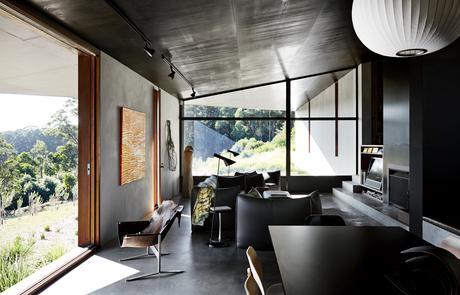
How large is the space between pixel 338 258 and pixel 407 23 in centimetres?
113

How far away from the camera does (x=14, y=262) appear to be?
3.23 m

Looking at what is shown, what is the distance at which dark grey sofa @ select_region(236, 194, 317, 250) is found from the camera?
4375 mm

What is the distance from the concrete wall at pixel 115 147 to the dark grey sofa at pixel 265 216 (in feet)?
5.99

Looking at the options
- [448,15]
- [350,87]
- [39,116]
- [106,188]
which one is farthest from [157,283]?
[350,87]

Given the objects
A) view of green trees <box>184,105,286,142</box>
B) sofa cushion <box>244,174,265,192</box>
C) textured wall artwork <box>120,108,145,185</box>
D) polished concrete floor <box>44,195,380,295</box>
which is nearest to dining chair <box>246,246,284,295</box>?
polished concrete floor <box>44,195,380,295</box>

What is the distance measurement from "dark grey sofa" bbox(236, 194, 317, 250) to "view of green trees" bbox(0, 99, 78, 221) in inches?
84.7

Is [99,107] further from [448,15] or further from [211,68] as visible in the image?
[448,15]

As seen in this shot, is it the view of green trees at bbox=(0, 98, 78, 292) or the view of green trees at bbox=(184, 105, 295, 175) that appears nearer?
the view of green trees at bbox=(0, 98, 78, 292)

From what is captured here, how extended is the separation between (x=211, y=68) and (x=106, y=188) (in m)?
3.28

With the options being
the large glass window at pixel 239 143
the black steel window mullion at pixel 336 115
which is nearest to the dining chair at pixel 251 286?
the large glass window at pixel 239 143

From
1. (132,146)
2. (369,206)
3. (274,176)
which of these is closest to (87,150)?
(132,146)

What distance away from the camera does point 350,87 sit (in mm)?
9539

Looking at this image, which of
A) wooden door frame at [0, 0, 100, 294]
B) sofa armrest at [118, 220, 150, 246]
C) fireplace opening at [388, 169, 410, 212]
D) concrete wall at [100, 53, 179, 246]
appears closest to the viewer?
sofa armrest at [118, 220, 150, 246]

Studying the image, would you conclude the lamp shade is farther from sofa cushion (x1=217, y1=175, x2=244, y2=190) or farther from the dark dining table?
sofa cushion (x1=217, y1=175, x2=244, y2=190)
